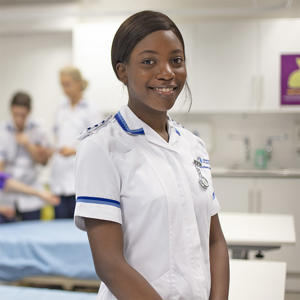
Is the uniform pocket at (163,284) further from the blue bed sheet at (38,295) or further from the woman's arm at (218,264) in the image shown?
the blue bed sheet at (38,295)

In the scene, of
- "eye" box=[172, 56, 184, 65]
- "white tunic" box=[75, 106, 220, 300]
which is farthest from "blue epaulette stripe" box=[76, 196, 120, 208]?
"eye" box=[172, 56, 184, 65]

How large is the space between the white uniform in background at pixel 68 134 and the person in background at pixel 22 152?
13 centimetres

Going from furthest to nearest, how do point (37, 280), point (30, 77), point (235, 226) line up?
point (30, 77), point (37, 280), point (235, 226)

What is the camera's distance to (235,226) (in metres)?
3.02

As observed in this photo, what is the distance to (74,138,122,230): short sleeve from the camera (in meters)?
1.13

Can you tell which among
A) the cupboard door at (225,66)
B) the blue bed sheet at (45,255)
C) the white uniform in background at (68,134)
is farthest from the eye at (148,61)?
the cupboard door at (225,66)

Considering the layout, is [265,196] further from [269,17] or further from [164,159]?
[164,159]

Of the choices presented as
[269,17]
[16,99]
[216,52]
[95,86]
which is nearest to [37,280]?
[16,99]

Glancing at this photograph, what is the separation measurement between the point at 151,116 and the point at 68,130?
3.24 metres

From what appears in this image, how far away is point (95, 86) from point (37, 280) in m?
2.08

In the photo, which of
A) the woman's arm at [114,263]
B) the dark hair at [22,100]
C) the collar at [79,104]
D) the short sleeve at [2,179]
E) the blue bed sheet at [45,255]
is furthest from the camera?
the collar at [79,104]

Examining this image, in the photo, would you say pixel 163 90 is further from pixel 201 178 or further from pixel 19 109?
pixel 19 109

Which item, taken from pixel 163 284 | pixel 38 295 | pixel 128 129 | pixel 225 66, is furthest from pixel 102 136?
pixel 225 66

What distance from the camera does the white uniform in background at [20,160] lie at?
4.28 meters
